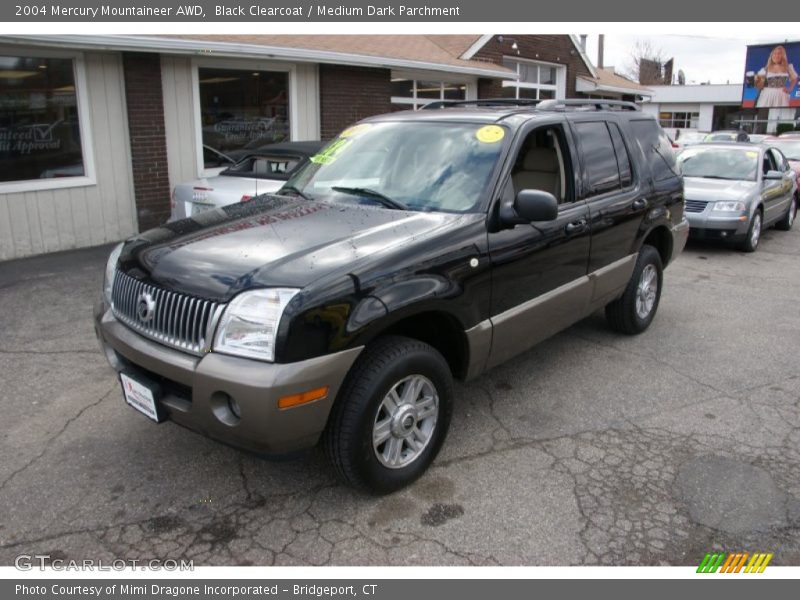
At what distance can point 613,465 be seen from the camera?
3744 mm

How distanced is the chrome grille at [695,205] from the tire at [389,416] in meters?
7.66

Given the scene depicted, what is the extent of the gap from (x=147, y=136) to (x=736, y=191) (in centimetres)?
864

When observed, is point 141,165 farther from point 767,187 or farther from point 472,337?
point 767,187

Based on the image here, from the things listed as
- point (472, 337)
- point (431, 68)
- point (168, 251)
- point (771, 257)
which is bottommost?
point (771, 257)

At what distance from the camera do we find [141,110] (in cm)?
951

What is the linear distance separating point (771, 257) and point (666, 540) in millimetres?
8065

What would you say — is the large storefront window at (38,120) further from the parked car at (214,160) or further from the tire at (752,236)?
the tire at (752,236)

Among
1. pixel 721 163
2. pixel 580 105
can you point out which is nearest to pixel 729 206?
pixel 721 163

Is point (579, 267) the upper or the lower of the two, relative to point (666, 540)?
upper

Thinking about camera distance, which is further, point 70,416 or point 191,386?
point 70,416

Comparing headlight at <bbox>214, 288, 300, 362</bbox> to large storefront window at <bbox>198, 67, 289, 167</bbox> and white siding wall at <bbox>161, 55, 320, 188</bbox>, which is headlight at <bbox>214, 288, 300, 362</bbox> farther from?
large storefront window at <bbox>198, 67, 289, 167</bbox>

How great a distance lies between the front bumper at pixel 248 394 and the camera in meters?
2.79

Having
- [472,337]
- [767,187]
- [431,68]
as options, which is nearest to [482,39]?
[431,68]

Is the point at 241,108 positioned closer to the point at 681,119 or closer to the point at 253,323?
the point at 253,323
